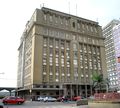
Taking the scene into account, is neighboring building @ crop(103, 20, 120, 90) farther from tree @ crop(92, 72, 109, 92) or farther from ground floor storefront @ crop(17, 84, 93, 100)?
ground floor storefront @ crop(17, 84, 93, 100)

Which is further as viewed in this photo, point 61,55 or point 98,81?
point 61,55

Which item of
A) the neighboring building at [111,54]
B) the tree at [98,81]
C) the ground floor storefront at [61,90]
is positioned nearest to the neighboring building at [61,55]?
the ground floor storefront at [61,90]

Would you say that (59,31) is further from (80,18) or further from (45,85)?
(45,85)

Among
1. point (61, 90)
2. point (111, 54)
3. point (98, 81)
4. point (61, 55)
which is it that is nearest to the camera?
point (98, 81)

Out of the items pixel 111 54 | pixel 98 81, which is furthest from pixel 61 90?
pixel 111 54

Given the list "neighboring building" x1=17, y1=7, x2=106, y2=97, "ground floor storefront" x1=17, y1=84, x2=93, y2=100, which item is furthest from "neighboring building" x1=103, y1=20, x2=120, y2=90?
"ground floor storefront" x1=17, y1=84, x2=93, y2=100

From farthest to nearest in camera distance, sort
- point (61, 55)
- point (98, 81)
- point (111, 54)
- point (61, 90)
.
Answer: point (111, 54), point (61, 55), point (61, 90), point (98, 81)

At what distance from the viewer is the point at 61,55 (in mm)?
71188

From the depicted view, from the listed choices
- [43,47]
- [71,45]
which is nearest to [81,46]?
[71,45]

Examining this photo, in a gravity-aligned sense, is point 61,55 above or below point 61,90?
above

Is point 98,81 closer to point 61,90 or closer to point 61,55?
point 61,90

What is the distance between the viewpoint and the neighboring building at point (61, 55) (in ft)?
215

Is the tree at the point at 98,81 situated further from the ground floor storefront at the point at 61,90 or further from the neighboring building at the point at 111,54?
the neighboring building at the point at 111,54

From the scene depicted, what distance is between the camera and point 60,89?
6575cm
